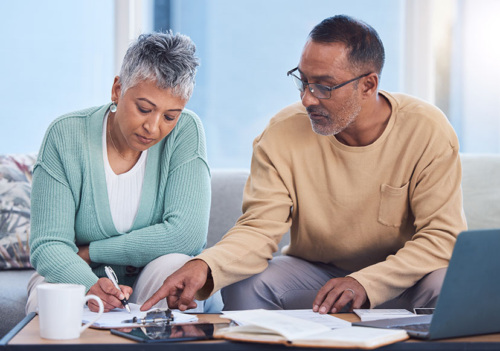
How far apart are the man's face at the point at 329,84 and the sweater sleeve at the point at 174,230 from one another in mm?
412

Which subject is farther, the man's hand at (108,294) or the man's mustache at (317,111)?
the man's mustache at (317,111)

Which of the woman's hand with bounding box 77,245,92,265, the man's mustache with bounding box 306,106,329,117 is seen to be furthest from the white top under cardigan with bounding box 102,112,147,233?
the man's mustache with bounding box 306,106,329,117

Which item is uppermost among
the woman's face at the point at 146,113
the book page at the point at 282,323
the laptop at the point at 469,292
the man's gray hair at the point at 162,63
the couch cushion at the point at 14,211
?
the man's gray hair at the point at 162,63

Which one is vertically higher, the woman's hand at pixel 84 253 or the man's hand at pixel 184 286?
the man's hand at pixel 184 286

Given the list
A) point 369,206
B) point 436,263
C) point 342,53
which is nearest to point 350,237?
point 369,206

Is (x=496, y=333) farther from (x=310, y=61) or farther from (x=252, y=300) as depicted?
(x=310, y=61)

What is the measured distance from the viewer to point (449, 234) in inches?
71.7

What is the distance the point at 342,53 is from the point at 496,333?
3.11 feet

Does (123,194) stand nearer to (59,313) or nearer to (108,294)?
A: (108,294)

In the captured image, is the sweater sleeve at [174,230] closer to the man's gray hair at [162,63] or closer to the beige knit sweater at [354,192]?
the beige knit sweater at [354,192]

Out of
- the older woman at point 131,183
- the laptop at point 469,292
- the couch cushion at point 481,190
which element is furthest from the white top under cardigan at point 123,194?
the couch cushion at point 481,190

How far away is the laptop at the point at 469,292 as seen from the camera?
1.21 metres

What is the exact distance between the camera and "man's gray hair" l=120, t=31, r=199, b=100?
1850 millimetres

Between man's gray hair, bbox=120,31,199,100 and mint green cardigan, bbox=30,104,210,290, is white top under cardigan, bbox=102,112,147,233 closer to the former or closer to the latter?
mint green cardigan, bbox=30,104,210,290
